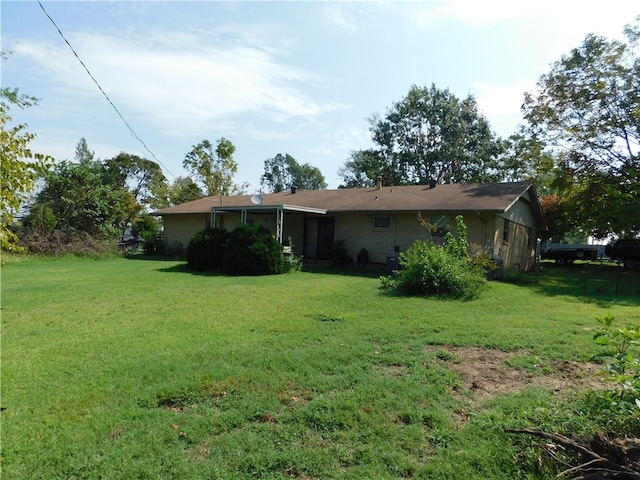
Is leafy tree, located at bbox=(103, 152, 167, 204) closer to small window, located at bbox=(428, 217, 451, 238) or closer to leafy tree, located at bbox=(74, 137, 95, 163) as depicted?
leafy tree, located at bbox=(74, 137, 95, 163)

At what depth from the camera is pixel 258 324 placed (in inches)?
268

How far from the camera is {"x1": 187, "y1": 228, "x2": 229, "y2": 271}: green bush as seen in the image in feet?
53.9

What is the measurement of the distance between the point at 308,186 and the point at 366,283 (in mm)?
56519

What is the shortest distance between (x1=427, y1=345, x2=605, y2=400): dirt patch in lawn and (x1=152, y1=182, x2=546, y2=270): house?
35.3ft

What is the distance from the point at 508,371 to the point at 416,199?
14.4 m

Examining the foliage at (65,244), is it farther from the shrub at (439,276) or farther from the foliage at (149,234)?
the shrub at (439,276)

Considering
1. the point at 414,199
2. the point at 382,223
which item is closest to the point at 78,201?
the point at 382,223

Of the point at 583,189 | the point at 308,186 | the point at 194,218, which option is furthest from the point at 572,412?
the point at 308,186

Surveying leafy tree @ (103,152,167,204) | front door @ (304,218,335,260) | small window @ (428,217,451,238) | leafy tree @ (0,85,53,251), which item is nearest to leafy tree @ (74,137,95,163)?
leafy tree @ (103,152,167,204)

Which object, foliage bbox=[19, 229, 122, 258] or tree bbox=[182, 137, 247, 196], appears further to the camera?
tree bbox=[182, 137, 247, 196]

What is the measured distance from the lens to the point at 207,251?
16469 millimetres

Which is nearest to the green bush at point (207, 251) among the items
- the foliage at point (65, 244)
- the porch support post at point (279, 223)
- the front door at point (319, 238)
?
the porch support post at point (279, 223)

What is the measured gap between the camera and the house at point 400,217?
53.9 ft

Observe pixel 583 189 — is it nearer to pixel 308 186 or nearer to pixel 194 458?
pixel 194 458
